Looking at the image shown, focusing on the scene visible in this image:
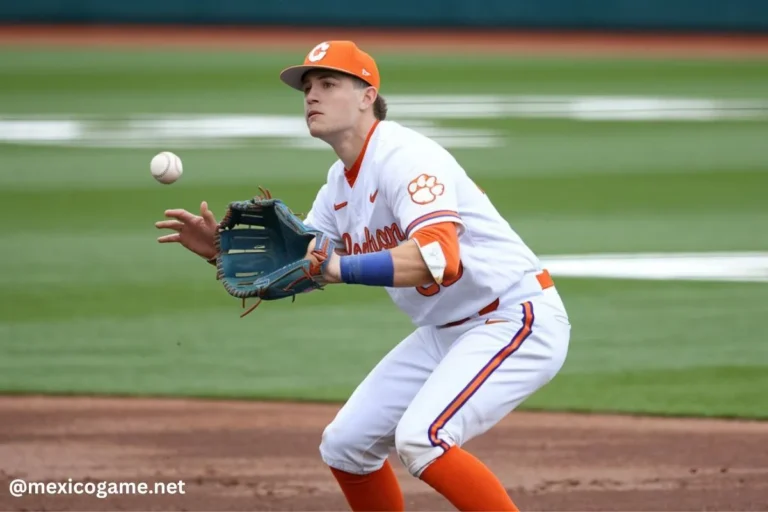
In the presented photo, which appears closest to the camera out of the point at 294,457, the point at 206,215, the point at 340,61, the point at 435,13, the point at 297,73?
the point at 340,61

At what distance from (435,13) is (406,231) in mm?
16134

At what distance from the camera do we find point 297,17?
62.6 ft

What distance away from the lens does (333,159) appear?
1172cm

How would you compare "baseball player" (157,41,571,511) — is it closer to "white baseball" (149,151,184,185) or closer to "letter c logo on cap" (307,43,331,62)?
"letter c logo on cap" (307,43,331,62)

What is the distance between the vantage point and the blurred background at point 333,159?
6766 millimetres

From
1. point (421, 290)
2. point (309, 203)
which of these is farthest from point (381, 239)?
point (309, 203)

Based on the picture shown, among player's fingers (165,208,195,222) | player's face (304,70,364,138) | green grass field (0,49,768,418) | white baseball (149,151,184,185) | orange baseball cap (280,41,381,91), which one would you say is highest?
orange baseball cap (280,41,381,91)

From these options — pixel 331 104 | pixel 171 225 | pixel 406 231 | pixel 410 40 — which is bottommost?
pixel 410 40

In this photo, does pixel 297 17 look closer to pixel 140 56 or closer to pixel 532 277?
pixel 140 56

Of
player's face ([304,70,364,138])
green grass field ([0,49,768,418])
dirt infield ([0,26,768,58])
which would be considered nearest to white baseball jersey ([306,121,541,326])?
player's face ([304,70,364,138])

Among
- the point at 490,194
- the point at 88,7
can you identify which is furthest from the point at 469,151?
the point at 88,7

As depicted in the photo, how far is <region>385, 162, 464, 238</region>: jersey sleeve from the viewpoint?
11.8 ft

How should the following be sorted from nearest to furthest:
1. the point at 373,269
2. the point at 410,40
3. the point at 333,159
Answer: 1. the point at 373,269
2. the point at 333,159
3. the point at 410,40

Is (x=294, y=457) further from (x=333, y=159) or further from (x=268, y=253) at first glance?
(x=333, y=159)
